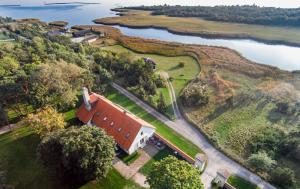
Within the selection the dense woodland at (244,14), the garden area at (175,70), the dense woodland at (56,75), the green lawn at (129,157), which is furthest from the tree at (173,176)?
the dense woodland at (244,14)

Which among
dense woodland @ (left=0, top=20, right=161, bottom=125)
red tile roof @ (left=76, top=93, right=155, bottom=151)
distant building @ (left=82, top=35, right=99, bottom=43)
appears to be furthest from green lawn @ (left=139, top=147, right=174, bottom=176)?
distant building @ (left=82, top=35, right=99, bottom=43)

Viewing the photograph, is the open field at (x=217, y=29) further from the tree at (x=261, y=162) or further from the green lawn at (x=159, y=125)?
the tree at (x=261, y=162)

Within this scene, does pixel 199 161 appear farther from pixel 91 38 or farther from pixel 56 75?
pixel 91 38

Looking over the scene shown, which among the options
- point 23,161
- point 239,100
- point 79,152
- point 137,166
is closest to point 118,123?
point 137,166

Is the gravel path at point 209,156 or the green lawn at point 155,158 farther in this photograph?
the green lawn at point 155,158

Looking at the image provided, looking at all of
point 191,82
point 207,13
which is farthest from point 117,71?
point 207,13

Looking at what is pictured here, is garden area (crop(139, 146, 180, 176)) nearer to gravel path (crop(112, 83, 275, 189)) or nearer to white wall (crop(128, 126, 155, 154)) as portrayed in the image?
white wall (crop(128, 126, 155, 154))

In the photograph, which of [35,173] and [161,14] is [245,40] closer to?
[161,14]
